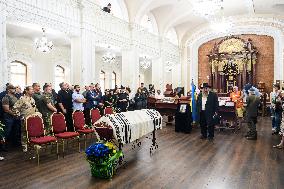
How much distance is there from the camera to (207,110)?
8484 mm

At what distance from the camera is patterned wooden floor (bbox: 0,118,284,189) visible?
14.8ft

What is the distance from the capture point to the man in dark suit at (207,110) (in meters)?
8.47

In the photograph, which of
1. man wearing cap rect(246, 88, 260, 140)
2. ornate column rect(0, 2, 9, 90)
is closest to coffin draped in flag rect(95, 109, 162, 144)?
man wearing cap rect(246, 88, 260, 140)

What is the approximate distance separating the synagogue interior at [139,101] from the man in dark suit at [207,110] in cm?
3

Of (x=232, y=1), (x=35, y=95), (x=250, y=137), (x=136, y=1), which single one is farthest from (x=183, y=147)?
(x=232, y=1)

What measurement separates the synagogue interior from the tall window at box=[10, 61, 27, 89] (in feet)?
0.18

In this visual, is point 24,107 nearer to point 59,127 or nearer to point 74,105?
point 59,127

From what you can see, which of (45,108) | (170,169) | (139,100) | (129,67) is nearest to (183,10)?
(129,67)

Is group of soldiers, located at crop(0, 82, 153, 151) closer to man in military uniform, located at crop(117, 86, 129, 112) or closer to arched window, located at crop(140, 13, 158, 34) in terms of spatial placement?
man in military uniform, located at crop(117, 86, 129, 112)

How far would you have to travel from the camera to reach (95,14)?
1104cm

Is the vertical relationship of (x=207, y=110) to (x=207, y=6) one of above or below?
below

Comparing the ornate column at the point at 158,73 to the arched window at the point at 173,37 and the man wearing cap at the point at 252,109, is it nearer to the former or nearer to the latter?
the arched window at the point at 173,37

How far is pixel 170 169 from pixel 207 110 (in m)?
3.55

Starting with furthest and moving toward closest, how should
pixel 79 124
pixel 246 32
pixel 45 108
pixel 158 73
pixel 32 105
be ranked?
pixel 246 32
pixel 158 73
pixel 45 108
pixel 79 124
pixel 32 105
